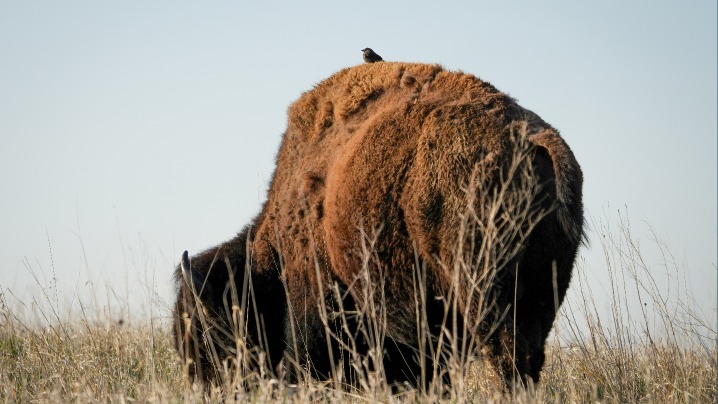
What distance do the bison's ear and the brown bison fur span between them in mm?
14

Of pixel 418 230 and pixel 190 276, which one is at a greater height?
pixel 418 230

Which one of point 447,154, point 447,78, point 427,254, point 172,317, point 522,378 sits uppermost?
point 447,78

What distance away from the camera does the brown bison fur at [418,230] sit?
450cm

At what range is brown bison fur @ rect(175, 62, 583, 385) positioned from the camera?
14.8 ft

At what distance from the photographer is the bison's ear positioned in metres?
5.17

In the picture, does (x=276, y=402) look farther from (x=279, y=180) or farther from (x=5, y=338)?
(x=5, y=338)

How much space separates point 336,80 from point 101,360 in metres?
2.55

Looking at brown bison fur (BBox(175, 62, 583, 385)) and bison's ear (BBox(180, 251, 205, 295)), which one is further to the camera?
bison's ear (BBox(180, 251, 205, 295))

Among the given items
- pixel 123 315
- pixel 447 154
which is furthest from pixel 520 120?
pixel 123 315

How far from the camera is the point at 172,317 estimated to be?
5.55m

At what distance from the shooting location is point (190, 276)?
205 inches

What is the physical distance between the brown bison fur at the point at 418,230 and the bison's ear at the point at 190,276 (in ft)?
0.05

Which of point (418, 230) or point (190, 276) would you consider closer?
point (418, 230)

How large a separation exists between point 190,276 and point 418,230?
1.59 meters
